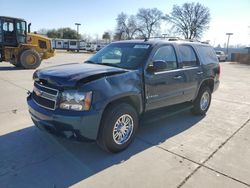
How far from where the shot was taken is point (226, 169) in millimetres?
3529

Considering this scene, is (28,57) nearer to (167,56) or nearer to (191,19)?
(167,56)

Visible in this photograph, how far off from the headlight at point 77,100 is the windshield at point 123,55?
1197mm

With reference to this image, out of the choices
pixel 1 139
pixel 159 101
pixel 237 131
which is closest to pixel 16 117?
pixel 1 139

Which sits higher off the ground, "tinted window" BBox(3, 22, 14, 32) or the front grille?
"tinted window" BBox(3, 22, 14, 32)

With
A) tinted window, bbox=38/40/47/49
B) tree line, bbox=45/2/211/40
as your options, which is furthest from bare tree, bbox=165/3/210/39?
tinted window, bbox=38/40/47/49

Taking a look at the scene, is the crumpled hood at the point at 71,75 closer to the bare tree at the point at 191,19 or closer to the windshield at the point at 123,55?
the windshield at the point at 123,55

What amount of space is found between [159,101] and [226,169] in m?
1.67

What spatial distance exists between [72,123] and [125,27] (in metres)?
76.7

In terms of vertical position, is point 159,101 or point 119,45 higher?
point 119,45

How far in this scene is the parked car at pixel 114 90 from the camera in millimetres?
3338

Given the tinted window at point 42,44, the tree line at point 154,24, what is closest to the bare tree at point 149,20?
the tree line at point 154,24

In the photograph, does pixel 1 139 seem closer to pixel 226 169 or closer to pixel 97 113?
pixel 97 113

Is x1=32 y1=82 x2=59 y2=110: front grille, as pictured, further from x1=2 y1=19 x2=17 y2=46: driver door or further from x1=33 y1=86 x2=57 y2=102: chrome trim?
x1=2 y1=19 x2=17 y2=46: driver door

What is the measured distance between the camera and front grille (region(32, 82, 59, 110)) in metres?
3.47
